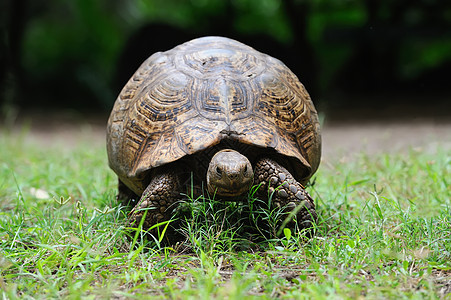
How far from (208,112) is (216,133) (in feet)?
0.51

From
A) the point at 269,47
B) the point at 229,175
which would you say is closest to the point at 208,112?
the point at 229,175

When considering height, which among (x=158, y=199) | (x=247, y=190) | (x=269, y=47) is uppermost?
(x=269, y=47)

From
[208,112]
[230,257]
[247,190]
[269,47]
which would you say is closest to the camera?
[230,257]

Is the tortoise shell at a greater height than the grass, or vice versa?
the tortoise shell

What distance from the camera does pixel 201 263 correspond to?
209 centimetres

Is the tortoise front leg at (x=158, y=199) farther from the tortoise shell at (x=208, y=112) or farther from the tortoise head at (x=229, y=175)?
the tortoise head at (x=229, y=175)

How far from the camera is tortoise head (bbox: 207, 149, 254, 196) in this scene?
2234mm

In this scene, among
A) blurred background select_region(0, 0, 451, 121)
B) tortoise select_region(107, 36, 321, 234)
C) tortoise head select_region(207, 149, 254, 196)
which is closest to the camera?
tortoise head select_region(207, 149, 254, 196)

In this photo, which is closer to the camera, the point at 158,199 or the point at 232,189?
the point at 232,189

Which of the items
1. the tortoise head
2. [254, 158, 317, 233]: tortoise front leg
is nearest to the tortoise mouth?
the tortoise head

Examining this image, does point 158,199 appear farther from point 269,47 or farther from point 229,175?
point 269,47

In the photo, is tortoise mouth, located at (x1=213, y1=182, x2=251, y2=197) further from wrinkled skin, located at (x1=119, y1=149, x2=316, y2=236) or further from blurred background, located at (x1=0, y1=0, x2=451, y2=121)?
→ blurred background, located at (x1=0, y1=0, x2=451, y2=121)

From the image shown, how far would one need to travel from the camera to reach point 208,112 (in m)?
2.50

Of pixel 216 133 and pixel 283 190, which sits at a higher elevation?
pixel 216 133
